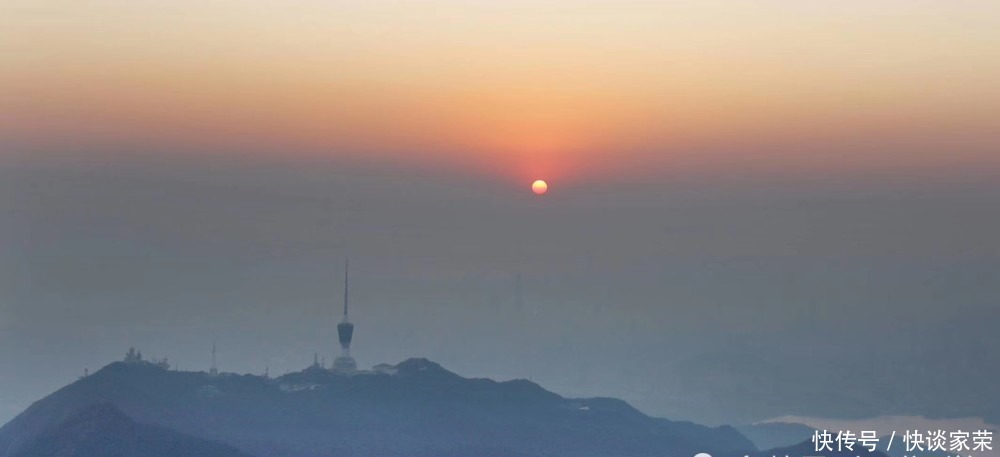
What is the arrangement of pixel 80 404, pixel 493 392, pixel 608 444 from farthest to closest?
pixel 493 392 < pixel 608 444 < pixel 80 404

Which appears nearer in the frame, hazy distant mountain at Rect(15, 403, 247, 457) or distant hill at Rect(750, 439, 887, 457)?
distant hill at Rect(750, 439, 887, 457)

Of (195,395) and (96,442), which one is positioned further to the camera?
(195,395)

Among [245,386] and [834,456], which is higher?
[245,386]

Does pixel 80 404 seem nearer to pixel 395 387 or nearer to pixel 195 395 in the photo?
pixel 195 395

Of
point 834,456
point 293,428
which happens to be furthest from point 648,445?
point 293,428

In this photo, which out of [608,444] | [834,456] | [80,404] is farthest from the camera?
[608,444]

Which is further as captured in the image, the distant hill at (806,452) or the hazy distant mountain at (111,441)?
the hazy distant mountain at (111,441)
